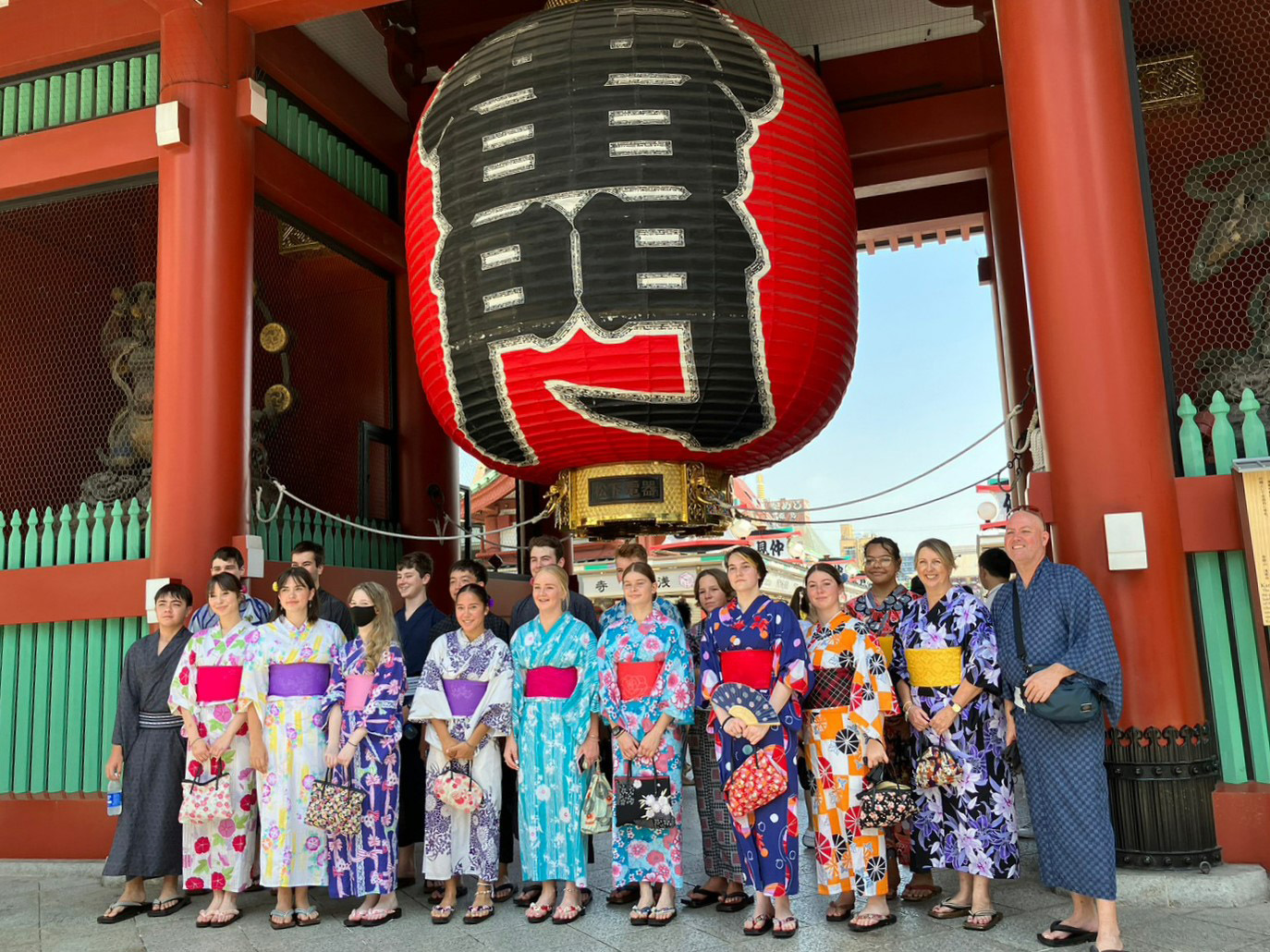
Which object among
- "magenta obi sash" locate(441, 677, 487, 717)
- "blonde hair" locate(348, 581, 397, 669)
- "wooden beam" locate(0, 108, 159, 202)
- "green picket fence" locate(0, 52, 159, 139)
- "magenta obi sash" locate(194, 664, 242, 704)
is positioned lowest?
"magenta obi sash" locate(441, 677, 487, 717)

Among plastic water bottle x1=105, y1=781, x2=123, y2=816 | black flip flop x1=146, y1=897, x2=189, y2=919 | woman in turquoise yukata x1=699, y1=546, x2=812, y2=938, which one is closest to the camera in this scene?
woman in turquoise yukata x1=699, y1=546, x2=812, y2=938

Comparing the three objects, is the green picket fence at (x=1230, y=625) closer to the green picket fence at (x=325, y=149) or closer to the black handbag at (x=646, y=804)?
the black handbag at (x=646, y=804)

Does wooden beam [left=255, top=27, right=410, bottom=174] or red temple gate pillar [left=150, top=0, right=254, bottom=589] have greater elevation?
wooden beam [left=255, top=27, right=410, bottom=174]

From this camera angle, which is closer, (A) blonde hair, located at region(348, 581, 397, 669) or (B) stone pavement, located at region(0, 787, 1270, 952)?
(B) stone pavement, located at region(0, 787, 1270, 952)

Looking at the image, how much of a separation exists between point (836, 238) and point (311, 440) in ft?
15.4

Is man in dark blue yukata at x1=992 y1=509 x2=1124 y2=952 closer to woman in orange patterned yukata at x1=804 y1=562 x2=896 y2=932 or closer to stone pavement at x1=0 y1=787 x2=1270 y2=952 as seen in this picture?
stone pavement at x1=0 y1=787 x2=1270 y2=952

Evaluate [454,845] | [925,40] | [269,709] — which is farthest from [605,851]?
[925,40]

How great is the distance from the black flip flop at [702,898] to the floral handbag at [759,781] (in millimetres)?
553

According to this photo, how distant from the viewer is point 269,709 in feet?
14.6

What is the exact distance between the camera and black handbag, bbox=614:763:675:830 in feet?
13.4

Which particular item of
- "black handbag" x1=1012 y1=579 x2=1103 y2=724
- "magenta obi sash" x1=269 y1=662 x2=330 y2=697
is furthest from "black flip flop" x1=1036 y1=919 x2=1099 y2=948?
"magenta obi sash" x1=269 y1=662 x2=330 y2=697

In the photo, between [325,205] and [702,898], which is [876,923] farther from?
[325,205]

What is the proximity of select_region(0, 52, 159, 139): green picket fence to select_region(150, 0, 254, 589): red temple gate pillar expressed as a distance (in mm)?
361

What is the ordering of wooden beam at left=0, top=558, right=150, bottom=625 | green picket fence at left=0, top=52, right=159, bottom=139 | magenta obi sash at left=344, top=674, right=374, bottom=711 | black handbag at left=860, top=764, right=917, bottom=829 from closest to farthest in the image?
1. black handbag at left=860, top=764, right=917, bottom=829
2. magenta obi sash at left=344, top=674, right=374, bottom=711
3. wooden beam at left=0, top=558, right=150, bottom=625
4. green picket fence at left=0, top=52, right=159, bottom=139
